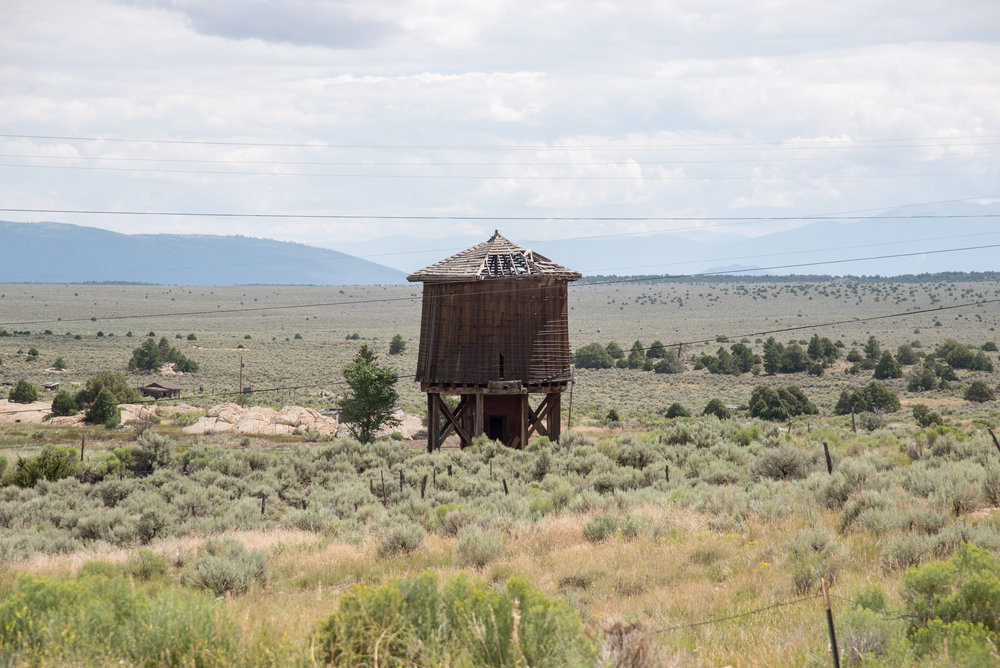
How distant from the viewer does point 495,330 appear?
23641mm

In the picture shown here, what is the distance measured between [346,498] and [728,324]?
93.3m

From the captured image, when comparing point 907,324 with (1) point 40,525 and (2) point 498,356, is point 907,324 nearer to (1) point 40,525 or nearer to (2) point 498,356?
(2) point 498,356

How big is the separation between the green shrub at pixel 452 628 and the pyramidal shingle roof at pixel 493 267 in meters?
17.4

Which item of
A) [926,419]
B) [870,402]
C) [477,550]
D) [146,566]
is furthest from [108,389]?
[870,402]

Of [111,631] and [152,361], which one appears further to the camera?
[152,361]

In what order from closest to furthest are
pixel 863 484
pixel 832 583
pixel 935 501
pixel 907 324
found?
pixel 832 583 → pixel 935 501 → pixel 863 484 → pixel 907 324

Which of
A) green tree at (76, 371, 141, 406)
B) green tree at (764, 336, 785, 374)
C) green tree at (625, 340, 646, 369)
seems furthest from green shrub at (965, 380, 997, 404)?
green tree at (76, 371, 141, 406)

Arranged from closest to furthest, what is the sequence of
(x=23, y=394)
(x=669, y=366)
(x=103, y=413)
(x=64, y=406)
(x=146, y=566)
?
(x=146, y=566) → (x=103, y=413) → (x=64, y=406) → (x=23, y=394) → (x=669, y=366)

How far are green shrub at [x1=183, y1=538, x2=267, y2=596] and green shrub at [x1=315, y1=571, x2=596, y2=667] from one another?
4.07 meters

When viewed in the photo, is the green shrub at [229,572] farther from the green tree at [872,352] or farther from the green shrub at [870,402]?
the green tree at [872,352]

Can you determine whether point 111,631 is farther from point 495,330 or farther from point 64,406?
point 64,406

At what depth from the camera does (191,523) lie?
50.1ft

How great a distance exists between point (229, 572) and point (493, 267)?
15804 mm

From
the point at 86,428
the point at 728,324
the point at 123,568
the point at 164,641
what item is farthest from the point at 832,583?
the point at 728,324
